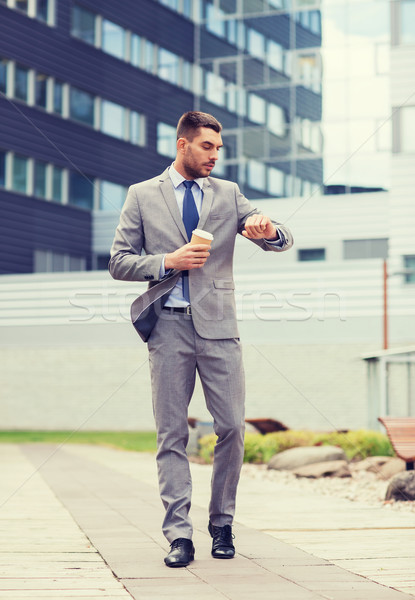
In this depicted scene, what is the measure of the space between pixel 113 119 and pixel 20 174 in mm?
3130

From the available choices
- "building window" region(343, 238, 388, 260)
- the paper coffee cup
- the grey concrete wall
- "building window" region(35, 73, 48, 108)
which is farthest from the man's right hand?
"building window" region(35, 73, 48, 108)

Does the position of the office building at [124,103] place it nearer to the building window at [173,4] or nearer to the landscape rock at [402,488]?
the building window at [173,4]

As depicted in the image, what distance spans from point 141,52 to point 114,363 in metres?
7.15

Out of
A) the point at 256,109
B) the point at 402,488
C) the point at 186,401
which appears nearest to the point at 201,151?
the point at 186,401

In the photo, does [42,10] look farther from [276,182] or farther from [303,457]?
[303,457]

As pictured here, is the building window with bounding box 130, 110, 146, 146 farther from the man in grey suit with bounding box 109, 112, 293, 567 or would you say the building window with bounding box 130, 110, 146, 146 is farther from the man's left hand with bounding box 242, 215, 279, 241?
the man's left hand with bounding box 242, 215, 279, 241

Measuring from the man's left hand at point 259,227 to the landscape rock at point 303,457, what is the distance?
474cm

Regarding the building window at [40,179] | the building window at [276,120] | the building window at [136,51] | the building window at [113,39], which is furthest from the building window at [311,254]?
the building window at [113,39]

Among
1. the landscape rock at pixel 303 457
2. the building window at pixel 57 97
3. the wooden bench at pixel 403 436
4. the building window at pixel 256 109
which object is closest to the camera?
the wooden bench at pixel 403 436

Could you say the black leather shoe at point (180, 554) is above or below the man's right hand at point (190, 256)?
below

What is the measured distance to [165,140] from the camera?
22.3 m

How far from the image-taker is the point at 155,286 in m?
3.49

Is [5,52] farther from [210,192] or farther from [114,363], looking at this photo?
[210,192]

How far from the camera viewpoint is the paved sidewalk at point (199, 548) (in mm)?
2928
